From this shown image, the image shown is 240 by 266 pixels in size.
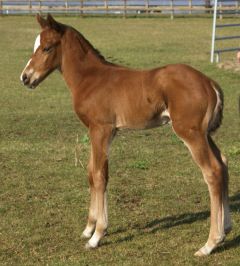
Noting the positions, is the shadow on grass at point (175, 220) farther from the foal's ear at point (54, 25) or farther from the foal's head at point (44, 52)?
the foal's ear at point (54, 25)

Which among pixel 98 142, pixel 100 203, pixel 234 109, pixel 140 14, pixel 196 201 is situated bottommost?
pixel 140 14

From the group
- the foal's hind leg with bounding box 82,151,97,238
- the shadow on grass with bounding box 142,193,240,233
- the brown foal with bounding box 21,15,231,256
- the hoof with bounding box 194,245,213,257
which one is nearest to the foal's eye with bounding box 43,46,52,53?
the brown foal with bounding box 21,15,231,256

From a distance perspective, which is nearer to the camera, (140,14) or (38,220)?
(38,220)

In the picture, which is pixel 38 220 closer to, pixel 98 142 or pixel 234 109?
pixel 98 142

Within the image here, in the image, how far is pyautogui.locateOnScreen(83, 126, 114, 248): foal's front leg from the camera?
5008mm

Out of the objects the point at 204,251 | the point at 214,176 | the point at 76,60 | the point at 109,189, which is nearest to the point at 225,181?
the point at 214,176

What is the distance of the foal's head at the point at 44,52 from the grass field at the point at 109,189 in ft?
4.79

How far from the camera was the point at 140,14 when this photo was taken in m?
39.5

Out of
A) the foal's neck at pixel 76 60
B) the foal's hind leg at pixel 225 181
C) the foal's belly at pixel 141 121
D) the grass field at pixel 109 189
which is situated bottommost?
the grass field at pixel 109 189

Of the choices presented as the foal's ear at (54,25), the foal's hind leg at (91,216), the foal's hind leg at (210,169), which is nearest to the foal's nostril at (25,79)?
the foal's ear at (54,25)

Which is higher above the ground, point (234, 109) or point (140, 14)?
point (234, 109)

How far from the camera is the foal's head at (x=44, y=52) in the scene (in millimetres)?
5137

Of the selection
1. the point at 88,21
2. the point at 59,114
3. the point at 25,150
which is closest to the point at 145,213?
the point at 25,150

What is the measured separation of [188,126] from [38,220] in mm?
2019
